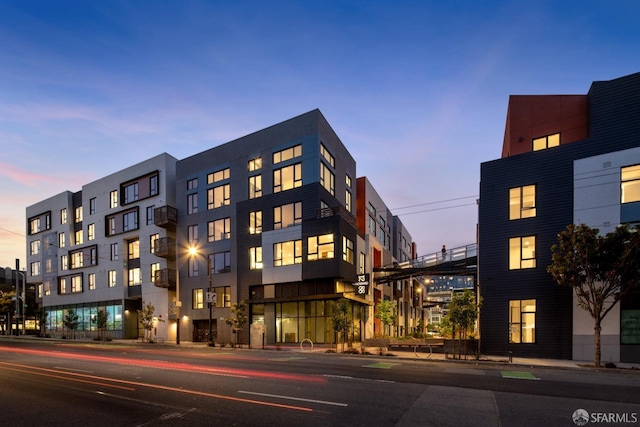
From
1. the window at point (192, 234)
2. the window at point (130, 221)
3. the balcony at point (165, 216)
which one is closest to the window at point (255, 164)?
the window at point (192, 234)

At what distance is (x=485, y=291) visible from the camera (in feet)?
89.0

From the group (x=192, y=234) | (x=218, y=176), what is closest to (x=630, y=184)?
(x=218, y=176)

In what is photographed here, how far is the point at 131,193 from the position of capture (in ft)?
164

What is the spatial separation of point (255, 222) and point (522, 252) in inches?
921

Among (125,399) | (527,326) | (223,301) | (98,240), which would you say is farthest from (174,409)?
(98,240)

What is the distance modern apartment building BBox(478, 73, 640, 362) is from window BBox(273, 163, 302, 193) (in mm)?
16052

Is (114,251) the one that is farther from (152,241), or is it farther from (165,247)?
(165,247)

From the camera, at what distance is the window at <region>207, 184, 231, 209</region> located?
41531 mm

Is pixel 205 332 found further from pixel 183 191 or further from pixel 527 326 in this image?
pixel 527 326

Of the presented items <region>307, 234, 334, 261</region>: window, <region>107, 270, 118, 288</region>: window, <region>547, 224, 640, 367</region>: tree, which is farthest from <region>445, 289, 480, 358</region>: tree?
<region>107, 270, 118, 288</region>: window

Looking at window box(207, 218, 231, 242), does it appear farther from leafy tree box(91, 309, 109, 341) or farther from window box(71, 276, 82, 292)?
window box(71, 276, 82, 292)

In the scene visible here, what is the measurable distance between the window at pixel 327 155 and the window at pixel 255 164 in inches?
258

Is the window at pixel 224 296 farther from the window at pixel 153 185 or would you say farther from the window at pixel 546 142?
the window at pixel 546 142

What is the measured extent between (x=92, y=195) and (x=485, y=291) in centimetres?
5189
